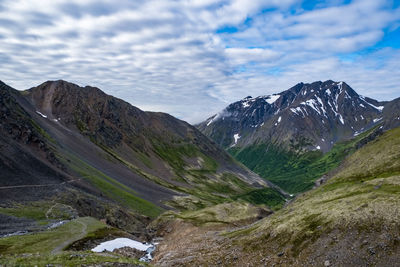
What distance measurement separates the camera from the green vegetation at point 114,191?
14446 centimetres

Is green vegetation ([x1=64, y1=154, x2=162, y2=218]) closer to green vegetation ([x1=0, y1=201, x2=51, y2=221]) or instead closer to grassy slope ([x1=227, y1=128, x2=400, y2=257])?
green vegetation ([x1=0, y1=201, x2=51, y2=221])

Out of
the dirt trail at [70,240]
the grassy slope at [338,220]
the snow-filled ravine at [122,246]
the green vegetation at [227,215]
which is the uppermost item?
the grassy slope at [338,220]

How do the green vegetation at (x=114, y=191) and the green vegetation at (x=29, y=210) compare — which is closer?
the green vegetation at (x=29, y=210)

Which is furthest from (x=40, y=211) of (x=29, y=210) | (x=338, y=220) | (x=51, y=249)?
(x=338, y=220)

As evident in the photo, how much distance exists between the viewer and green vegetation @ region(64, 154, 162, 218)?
474 ft

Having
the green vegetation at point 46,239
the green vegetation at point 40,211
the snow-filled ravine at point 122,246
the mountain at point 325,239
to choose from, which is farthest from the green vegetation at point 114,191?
the mountain at point 325,239

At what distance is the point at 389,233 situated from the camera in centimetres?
3741

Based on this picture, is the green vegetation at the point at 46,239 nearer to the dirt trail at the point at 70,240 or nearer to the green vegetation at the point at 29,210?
→ the dirt trail at the point at 70,240

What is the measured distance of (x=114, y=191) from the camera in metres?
152

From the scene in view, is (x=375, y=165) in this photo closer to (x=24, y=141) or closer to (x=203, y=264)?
(x=203, y=264)

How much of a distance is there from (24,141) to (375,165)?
14866 cm

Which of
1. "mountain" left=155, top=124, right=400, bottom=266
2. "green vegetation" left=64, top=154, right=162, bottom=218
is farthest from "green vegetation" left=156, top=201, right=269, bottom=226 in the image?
"mountain" left=155, top=124, right=400, bottom=266

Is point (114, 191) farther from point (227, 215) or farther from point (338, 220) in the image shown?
point (338, 220)

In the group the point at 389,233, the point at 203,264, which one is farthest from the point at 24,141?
the point at 389,233
